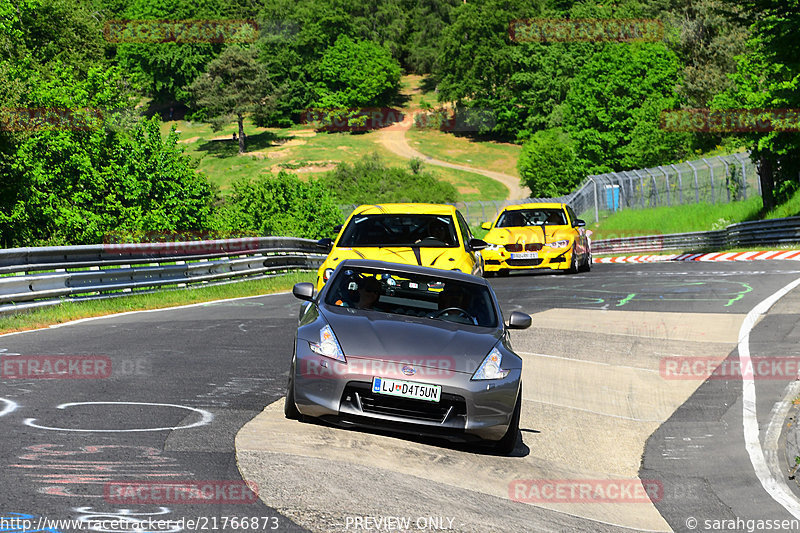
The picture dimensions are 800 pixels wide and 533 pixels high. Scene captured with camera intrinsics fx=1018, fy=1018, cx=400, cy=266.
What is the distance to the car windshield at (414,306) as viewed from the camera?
8.26 metres

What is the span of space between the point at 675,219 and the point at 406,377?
152 feet

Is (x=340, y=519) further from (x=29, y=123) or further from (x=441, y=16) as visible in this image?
(x=441, y=16)

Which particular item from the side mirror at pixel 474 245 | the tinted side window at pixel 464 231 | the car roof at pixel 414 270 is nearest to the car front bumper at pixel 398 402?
the car roof at pixel 414 270

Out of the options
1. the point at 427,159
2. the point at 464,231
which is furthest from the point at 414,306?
the point at 427,159

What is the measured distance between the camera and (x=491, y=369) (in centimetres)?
731

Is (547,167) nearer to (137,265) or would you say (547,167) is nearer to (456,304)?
(137,265)

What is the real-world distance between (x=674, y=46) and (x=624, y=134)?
51.2 ft

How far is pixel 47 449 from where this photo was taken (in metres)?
6.22

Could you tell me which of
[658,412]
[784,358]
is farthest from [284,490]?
[784,358]

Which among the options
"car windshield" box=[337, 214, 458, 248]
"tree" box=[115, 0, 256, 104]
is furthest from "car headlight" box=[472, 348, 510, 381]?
"tree" box=[115, 0, 256, 104]

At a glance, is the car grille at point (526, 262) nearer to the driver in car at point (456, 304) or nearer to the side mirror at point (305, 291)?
the driver in car at point (456, 304)

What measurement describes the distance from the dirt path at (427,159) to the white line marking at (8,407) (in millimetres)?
84800

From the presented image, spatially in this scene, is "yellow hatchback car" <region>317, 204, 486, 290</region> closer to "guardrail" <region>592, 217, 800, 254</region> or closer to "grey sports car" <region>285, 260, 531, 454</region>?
"grey sports car" <region>285, 260, 531, 454</region>

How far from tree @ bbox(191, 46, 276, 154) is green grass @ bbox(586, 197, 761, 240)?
2816 inches
